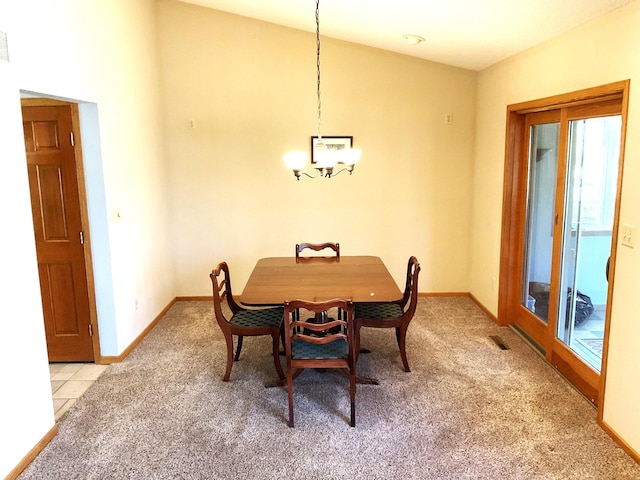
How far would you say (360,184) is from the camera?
5223mm

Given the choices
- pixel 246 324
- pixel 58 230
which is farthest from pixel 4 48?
pixel 246 324

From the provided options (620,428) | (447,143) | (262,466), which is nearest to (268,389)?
(262,466)

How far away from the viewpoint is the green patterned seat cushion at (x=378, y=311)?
349 cm

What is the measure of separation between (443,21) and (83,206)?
3.12 m

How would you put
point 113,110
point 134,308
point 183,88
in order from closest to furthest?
point 113,110 < point 134,308 < point 183,88

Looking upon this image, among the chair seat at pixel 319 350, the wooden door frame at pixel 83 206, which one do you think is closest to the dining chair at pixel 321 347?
the chair seat at pixel 319 350

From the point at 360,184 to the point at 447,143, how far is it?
1074mm

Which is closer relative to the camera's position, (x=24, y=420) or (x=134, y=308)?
(x=24, y=420)

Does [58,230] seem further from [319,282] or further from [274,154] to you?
[274,154]

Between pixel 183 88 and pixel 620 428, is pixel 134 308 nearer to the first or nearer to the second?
pixel 183 88

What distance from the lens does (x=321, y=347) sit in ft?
9.86

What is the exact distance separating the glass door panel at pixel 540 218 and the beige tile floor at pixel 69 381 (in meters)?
3.69

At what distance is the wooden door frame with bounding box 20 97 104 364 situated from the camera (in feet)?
11.3

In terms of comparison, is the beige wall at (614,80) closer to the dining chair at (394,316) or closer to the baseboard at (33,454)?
the dining chair at (394,316)
